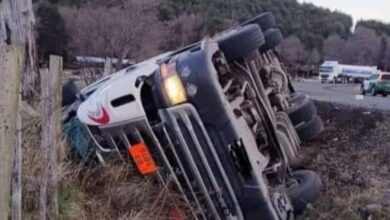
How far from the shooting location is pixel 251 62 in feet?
18.6

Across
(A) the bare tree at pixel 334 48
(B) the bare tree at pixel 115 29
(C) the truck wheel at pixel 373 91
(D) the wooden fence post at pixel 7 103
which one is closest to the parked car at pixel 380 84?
(C) the truck wheel at pixel 373 91

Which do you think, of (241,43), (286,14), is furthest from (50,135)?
→ (286,14)

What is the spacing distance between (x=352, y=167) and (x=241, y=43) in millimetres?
3374

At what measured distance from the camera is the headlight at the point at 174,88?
15.7 ft

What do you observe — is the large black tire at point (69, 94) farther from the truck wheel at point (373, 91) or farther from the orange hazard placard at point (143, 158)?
the truck wheel at point (373, 91)

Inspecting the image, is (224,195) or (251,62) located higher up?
(251,62)

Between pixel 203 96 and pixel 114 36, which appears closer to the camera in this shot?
pixel 203 96

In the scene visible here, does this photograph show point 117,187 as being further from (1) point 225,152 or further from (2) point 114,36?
(2) point 114,36

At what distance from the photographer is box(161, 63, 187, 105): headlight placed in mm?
4789

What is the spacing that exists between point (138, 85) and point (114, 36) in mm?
25293

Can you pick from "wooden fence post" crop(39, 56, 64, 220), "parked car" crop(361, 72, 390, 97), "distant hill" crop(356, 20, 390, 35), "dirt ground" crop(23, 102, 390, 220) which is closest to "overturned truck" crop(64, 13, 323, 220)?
"dirt ground" crop(23, 102, 390, 220)

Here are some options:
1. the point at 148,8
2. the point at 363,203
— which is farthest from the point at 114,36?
the point at 363,203

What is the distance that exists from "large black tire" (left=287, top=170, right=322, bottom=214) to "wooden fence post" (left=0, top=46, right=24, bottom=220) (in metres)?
3.01

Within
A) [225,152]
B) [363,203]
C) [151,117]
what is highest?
[151,117]
